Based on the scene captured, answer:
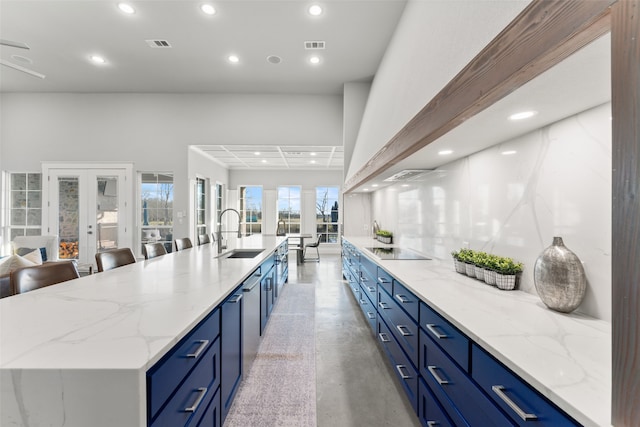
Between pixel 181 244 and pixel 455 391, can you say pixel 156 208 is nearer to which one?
pixel 181 244

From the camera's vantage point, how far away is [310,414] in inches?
69.3

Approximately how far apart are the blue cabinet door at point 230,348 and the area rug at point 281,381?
0.56 feet

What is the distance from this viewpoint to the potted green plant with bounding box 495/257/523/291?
63.3 inches

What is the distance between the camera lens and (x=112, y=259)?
2.38 metres

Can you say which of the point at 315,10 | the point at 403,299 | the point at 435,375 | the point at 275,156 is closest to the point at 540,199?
the point at 403,299

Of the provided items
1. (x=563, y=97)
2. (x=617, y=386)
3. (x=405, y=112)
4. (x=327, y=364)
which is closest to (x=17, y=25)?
(x=405, y=112)

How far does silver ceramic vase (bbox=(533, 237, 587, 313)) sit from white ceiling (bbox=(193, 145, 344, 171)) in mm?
5431

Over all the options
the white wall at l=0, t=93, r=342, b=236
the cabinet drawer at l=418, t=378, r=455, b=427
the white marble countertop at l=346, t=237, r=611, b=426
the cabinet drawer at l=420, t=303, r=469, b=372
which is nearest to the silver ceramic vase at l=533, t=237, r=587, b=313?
the white marble countertop at l=346, t=237, r=611, b=426

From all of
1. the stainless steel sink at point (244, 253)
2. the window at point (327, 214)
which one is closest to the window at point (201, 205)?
the stainless steel sink at point (244, 253)

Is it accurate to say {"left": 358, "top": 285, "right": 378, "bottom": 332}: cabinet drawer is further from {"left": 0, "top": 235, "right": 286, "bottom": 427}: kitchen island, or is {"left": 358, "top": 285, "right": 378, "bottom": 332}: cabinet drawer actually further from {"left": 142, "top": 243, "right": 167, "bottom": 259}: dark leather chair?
{"left": 142, "top": 243, "right": 167, "bottom": 259}: dark leather chair

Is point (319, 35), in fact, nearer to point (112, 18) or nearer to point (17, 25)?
point (112, 18)

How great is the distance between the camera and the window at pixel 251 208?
9.34 m

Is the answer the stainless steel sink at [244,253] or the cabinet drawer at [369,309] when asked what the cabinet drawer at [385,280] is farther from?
the stainless steel sink at [244,253]

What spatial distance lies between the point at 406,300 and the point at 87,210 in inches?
277
